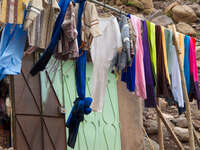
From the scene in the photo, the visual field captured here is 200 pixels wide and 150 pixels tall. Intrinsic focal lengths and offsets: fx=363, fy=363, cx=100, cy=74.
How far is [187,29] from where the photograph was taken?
15.0 metres

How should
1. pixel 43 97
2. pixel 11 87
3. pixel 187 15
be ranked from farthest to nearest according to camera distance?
1. pixel 187 15
2. pixel 43 97
3. pixel 11 87

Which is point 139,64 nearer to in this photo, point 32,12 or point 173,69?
point 173,69

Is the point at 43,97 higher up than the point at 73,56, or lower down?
lower down

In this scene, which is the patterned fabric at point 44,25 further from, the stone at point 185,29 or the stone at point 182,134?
the stone at point 185,29

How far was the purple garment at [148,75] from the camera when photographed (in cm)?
582

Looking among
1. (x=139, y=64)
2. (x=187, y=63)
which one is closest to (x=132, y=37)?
(x=139, y=64)

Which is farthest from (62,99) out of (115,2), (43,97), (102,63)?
(115,2)

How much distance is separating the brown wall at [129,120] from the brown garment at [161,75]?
5.38ft

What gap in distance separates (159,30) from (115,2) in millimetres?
8206

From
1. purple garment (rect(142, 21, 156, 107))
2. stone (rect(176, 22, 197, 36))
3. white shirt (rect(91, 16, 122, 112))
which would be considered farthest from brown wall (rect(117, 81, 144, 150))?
stone (rect(176, 22, 197, 36))

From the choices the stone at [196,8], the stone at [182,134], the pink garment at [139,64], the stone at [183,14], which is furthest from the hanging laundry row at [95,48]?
the stone at [196,8]

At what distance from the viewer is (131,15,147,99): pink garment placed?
563cm

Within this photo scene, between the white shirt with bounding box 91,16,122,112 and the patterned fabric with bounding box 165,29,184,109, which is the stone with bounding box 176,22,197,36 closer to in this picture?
the patterned fabric with bounding box 165,29,184,109

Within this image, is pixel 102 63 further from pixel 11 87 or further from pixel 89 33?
pixel 11 87
